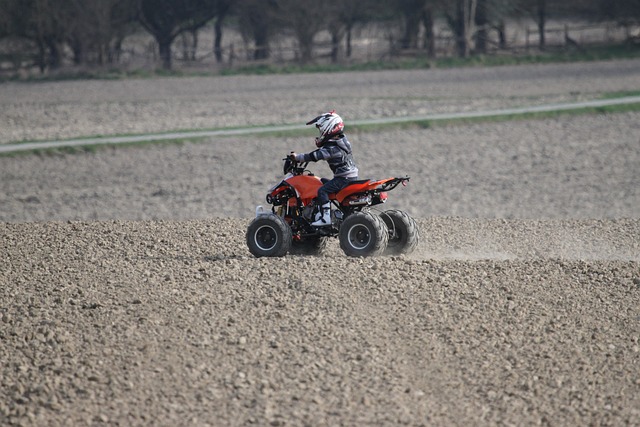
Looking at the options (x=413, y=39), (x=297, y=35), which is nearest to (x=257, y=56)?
(x=297, y=35)

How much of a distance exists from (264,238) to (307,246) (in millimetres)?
752

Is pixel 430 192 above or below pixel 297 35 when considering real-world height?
below

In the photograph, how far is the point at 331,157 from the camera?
530 inches

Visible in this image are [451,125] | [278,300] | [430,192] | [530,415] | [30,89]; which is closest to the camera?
[530,415]

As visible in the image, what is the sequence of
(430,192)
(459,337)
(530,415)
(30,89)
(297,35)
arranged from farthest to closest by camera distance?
1. (297,35)
2. (30,89)
3. (430,192)
4. (459,337)
5. (530,415)

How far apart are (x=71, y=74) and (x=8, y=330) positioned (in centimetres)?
4091

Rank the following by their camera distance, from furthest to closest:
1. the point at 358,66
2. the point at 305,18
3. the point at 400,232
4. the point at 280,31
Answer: the point at 280,31 < the point at 305,18 < the point at 358,66 < the point at 400,232

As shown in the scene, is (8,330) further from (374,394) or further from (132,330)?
(374,394)

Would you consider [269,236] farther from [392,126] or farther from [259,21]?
[259,21]

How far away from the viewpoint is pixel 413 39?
2265 inches

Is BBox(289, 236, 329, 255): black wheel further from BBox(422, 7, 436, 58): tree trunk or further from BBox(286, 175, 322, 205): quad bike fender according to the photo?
BBox(422, 7, 436, 58): tree trunk

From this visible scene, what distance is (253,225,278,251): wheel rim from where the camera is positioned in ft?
45.6

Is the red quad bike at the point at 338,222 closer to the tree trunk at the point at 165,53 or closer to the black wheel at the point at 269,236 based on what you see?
the black wheel at the point at 269,236

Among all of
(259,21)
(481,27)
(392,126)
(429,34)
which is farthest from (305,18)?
(392,126)
